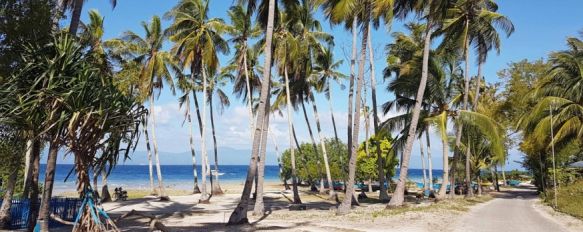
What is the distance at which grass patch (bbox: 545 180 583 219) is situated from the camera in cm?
2089

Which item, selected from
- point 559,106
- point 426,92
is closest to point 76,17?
point 426,92

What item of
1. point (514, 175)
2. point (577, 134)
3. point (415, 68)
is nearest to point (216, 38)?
point (415, 68)

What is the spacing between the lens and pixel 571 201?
23.6m

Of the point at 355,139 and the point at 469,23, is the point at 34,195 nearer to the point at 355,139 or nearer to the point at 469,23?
the point at 355,139

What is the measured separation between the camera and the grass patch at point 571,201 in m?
20.9

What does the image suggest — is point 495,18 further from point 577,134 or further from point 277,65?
point 277,65

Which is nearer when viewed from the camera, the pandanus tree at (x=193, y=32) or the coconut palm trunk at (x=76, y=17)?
Answer: the coconut palm trunk at (x=76, y=17)

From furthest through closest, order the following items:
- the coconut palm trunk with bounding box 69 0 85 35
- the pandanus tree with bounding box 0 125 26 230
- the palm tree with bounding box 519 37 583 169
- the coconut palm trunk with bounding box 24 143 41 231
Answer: the palm tree with bounding box 519 37 583 169
the coconut palm trunk with bounding box 69 0 85 35
the coconut palm trunk with bounding box 24 143 41 231
the pandanus tree with bounding box 0 125 26 230

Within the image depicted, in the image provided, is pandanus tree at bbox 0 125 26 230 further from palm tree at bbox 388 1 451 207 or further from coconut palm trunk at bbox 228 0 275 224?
palm tree at bbox 388 1 451 207

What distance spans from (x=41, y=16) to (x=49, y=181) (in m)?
3.89

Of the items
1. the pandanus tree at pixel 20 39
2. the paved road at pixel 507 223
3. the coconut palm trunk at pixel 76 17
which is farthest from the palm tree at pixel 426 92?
the pandanus tree at pixel 20 39

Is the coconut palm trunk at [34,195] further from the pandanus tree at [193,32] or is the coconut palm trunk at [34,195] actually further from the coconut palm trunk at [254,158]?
the pandanus tree at [193,32]

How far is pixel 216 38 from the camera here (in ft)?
100

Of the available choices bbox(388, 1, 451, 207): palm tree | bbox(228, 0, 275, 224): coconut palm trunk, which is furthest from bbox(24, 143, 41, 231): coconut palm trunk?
bbox(388, 1, 451, 207): palm tree
